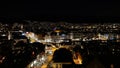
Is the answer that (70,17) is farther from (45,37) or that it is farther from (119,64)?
(119,64)

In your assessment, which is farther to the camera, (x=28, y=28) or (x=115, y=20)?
(x=28, y=28)

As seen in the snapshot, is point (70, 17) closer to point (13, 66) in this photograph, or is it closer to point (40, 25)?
point (40, 25)

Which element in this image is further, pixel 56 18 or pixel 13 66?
pixel 56 18

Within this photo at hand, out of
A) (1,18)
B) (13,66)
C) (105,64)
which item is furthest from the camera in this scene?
(1,18)

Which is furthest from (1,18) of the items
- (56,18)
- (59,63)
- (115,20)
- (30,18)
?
(59,63)

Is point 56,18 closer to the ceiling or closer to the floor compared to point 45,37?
closer to the ceiling

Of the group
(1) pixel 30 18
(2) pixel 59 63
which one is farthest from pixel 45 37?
(2) pixel 59 63

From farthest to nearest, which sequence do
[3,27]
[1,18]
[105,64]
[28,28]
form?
[28,28]
[3,27]
[1,18]
[105,64]

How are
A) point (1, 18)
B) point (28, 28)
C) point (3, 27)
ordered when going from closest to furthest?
1. point (1, 18)
2. point (3, 27)
3. point (28, 28)

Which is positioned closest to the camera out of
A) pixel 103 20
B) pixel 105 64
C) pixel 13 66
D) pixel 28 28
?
pixel 105 64
